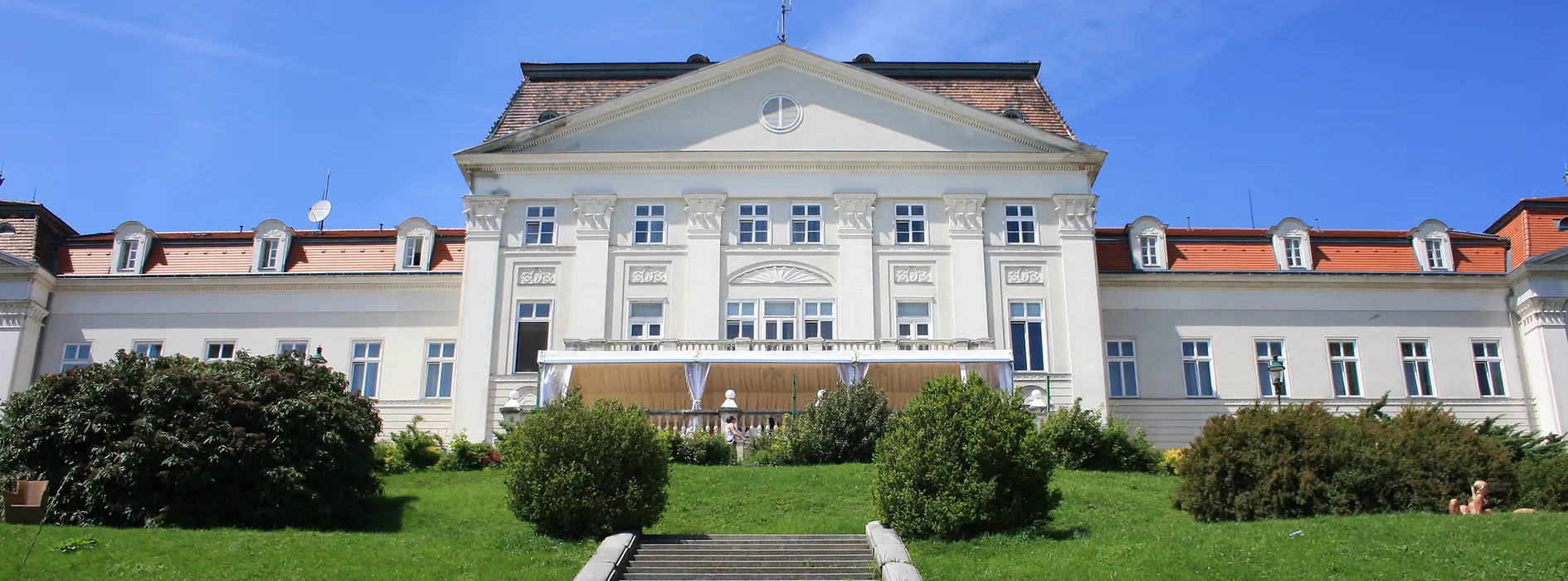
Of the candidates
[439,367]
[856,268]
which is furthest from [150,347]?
[856,268]

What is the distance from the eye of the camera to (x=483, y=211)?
36.5 meters

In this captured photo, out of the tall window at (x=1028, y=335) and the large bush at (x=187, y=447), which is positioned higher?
the tall window at (x=1028, y=335)

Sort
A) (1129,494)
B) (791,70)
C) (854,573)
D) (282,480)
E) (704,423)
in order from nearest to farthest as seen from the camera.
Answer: (854,573)
(282,480)
(1129,494)
(704,423)
(791,70)

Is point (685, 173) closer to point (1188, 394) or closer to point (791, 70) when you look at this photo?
point (791, 70)

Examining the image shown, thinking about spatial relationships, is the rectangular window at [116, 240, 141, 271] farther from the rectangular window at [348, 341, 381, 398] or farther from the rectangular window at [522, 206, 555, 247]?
the rectangular window at [522, 206, 555, 247]

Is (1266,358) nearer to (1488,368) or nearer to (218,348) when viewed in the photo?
(1488,368)

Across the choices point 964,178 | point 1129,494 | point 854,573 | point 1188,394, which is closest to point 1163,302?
point 1188,394

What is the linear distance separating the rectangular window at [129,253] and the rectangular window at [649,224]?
638 inches

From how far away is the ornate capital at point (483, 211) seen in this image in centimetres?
3638

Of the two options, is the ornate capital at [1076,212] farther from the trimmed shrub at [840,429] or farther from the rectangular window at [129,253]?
the rectangular window at [129,253]

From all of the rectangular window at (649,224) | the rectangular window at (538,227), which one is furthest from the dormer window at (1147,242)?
the rectangular window at (538,227)

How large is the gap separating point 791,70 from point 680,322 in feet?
28.6

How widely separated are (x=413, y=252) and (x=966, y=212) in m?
17.2

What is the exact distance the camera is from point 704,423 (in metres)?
30.1
